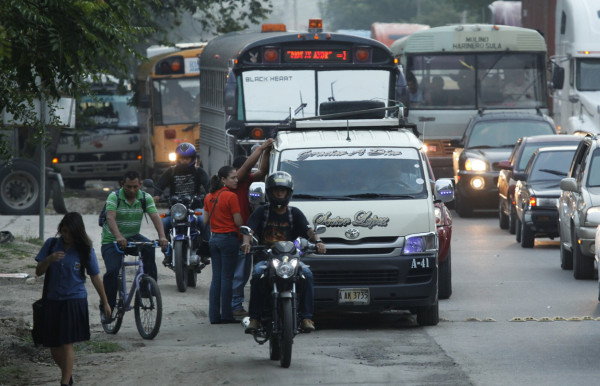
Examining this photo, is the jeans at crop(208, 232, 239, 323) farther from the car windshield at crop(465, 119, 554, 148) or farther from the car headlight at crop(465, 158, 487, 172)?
the car windshield at crop(465, 119, 554, 148)

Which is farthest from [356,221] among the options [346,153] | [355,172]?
[346,153]

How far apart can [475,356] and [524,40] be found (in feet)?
62.6

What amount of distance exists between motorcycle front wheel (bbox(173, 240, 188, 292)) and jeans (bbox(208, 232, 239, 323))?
2.27m

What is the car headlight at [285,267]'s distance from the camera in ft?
35.4

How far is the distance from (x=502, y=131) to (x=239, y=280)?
1494 centimetres

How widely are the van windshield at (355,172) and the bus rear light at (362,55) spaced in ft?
28.4

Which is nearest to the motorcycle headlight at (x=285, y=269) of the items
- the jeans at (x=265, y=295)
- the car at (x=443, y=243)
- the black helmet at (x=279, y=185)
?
the jeans at (x=265, y=295)

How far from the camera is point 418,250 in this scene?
12805 mm

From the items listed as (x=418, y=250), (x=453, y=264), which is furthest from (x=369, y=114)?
(x=418, y=250)

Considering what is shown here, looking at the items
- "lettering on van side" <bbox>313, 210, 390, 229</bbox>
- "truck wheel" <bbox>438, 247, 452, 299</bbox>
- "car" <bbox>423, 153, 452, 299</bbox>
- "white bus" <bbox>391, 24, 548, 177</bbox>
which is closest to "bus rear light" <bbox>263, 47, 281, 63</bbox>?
"white bus" <bbox>391, 24, 548, 177</bbox>

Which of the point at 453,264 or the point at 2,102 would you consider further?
the point at 453,264

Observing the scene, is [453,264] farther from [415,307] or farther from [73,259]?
[73,259]

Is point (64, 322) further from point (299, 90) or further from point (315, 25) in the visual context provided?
point (315, 25)

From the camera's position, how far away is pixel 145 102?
97.0 feet
